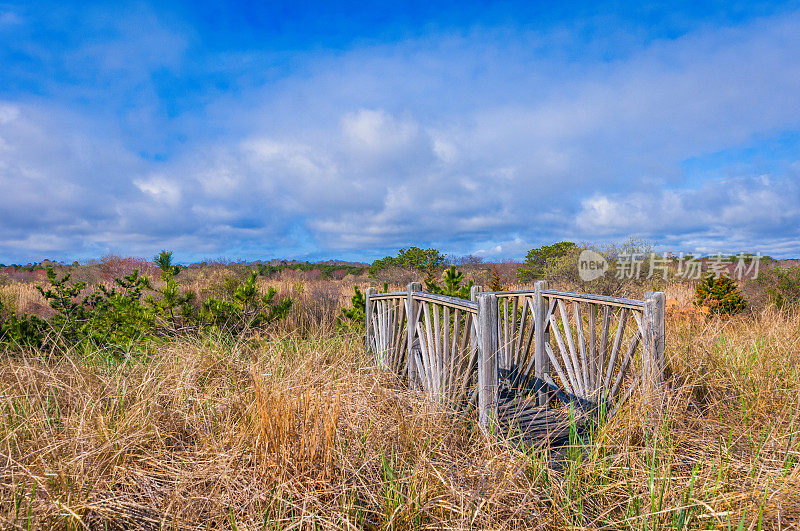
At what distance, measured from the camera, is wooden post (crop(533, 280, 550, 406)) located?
18.9 ft

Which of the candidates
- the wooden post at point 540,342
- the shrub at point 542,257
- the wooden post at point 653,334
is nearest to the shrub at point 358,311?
the wooden post at point 540,342

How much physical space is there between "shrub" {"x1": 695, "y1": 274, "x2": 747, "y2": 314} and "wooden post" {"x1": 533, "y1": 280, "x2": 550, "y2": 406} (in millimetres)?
6835

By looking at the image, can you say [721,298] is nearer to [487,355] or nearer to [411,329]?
[411,329]

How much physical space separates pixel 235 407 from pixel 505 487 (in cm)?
267

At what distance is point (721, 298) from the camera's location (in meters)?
10.5

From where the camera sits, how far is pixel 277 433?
3301 mm

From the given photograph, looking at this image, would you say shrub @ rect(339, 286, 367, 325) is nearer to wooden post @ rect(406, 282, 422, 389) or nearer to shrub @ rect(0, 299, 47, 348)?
wooden post @ rect(406, 282, 422, 389)

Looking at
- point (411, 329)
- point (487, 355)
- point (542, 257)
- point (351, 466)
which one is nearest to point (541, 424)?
point (487, 355)

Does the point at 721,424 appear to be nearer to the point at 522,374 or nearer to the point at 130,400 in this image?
the point at 522,374

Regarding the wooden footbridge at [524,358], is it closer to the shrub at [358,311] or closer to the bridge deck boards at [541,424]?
the bridge deck boards at [541,424]

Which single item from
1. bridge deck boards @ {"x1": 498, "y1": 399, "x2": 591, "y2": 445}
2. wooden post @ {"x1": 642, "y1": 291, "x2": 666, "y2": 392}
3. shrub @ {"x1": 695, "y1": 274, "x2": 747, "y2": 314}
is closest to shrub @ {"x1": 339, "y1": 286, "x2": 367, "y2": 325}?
bridge deck boards @ {"x1": 498, "y1": 399, "x2": 591, "y2": 445}

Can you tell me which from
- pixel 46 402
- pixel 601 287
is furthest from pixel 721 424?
pixel 601 287

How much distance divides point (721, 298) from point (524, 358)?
7362 millimetres

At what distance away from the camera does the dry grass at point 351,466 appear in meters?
2.88
